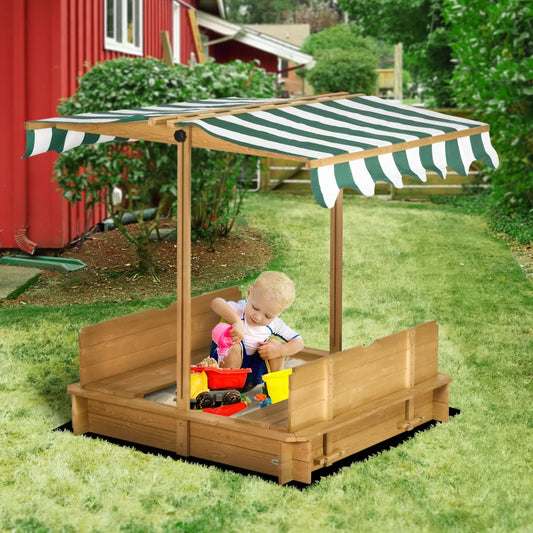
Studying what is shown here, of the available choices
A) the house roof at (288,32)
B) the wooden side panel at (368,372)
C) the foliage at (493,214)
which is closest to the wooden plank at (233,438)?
the wooden side panel at (368,372)

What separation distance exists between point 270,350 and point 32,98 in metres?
6.02

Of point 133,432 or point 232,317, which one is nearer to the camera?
point 133,432

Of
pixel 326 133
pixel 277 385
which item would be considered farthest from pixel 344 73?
pixel 326 133

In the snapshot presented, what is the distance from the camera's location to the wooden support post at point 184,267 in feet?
17.3

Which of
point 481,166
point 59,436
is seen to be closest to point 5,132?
point 59,436

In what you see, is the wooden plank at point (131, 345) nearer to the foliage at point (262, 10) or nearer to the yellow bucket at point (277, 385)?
the yellow bucket at point (277, 385)

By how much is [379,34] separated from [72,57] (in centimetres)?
1415

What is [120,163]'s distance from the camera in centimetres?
990

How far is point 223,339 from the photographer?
6172mm

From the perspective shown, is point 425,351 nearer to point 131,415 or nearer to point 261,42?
point 131,415

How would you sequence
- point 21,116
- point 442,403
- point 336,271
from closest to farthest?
point 442,403 < point 336,271 < point 21,116

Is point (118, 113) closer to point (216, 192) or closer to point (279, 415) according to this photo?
point (279, 415)

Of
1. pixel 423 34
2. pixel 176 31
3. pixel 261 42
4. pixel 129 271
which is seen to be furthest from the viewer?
pixel 261 42

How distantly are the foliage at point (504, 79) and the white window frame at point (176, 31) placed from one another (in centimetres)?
694
